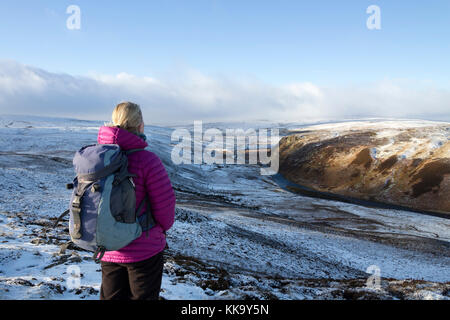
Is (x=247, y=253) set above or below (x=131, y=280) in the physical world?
below

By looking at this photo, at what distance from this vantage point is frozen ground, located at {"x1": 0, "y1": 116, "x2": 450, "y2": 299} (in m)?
9.00

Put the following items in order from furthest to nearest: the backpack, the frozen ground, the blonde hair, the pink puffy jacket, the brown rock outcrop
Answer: the brown rock outcrop, the frozen ground, the blonde hair, the pink puffy jacket, the backpack

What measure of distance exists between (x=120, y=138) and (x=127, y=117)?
36 centimetres

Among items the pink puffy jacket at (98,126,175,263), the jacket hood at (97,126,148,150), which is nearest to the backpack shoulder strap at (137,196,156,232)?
the pink puffy jacket at (98,126,175,263)

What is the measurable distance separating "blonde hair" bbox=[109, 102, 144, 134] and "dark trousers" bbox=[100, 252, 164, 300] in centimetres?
213

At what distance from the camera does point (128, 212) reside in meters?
3.99

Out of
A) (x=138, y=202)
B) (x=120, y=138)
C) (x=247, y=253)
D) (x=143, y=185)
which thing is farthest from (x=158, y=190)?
(x=247, y=253)

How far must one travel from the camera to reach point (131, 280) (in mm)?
4352

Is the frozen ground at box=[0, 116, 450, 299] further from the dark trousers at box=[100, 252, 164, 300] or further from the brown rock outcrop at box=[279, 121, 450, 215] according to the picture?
the brown rock outcrop at box=[279, 121, 450, 215]

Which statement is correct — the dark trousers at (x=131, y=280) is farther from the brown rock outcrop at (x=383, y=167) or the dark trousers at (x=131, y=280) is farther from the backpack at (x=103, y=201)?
the brown rock outcrop at (x=383, y=167)

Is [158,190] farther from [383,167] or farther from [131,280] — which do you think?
[383,167]

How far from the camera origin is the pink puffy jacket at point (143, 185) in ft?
13.7
